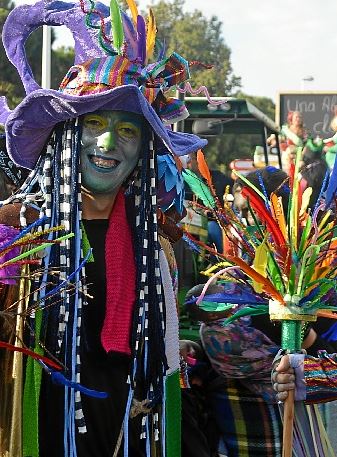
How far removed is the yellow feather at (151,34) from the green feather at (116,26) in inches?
6.2

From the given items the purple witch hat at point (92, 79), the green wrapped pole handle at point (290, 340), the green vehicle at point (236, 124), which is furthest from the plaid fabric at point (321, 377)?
the green vehicle at point (236, 124)

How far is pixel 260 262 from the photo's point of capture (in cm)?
319

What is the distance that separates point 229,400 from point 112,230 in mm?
884

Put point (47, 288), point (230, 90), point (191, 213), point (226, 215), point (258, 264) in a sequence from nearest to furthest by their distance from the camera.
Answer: point (47, 288), point (258, 264), point (226, 215), point (191, 213), point (230, 90)

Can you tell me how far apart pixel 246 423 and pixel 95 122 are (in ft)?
4.18

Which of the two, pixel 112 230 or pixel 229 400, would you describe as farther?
pixel 229 400

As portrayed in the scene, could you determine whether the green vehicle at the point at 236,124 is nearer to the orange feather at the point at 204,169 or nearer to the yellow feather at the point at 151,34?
the orange feather at the point at 204,169

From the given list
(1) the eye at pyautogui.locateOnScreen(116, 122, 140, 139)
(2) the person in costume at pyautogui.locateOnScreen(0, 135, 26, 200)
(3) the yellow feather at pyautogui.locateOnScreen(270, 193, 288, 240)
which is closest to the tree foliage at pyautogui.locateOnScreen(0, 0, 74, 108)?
(2) the person in costume at pyautogui.locateOnScreen(0, 135, 26, 200)

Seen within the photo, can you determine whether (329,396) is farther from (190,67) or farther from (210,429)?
(190,67)

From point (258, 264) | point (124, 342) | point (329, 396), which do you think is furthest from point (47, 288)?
point (329, 396)

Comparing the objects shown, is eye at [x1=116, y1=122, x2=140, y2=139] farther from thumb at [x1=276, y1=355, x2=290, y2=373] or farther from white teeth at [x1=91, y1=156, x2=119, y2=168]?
thumb at [x1=276, y1=355, x2=290, y2=373]

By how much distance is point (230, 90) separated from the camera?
3806cm

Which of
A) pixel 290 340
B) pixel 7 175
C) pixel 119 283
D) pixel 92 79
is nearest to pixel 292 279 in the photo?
pixel 290 340

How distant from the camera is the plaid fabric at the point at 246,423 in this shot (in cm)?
360
